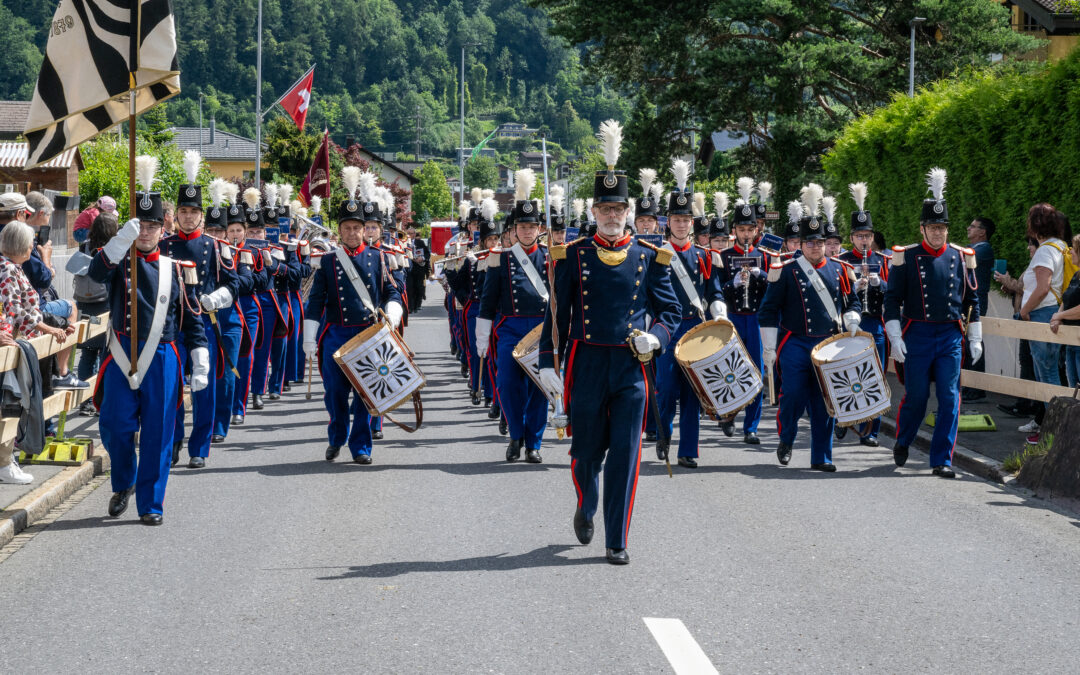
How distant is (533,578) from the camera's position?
22.5 ft

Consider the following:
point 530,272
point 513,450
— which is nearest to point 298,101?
point 530,272

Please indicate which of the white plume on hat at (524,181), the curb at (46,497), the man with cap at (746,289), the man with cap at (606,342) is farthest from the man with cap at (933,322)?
the curb at (46,497)

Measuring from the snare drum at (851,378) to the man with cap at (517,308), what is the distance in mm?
2280

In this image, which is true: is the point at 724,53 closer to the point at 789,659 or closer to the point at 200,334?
the point at 200,334

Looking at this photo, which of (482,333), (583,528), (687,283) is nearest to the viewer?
(583,528)

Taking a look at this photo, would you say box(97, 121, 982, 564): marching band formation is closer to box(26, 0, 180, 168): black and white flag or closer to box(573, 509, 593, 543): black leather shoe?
box(573, 509, 593, 543): black leather shoe

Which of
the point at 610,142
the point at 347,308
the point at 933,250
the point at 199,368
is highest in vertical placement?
the point at 610,142

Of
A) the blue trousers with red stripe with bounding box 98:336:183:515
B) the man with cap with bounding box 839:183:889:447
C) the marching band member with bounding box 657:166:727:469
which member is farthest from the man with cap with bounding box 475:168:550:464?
the blue trousers with red stripe with bounding box 98:336:183:515

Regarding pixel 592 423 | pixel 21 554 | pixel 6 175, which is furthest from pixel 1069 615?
pixel 6 175

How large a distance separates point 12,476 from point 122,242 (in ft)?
7.18

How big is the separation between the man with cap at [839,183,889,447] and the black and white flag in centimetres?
646

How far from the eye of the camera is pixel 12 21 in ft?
436

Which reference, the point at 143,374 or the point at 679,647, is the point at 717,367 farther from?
the point at 679,647

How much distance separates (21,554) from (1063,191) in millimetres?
10507
